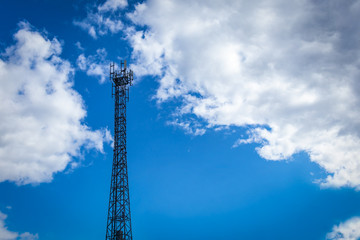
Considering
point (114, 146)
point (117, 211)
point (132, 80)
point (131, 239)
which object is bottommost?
point (131, 239)

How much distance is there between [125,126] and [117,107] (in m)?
3.99

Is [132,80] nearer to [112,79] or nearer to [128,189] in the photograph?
[112,79]

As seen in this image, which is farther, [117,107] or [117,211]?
[117,107]

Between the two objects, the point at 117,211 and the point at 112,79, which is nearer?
the point at 117,211

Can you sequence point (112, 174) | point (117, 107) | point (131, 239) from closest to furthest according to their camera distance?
point (131, 239) < point (112, 174) < point (117, 107)

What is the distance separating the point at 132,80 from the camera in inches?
2375

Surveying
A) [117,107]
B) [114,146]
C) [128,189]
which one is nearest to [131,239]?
[128,189]

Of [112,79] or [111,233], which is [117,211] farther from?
[112,79]

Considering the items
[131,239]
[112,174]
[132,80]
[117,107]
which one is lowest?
[131,239]

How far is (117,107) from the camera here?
195 ft

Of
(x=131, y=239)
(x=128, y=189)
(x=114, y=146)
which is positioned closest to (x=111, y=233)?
(x=131, y=239)

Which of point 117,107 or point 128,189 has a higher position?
point 117,107

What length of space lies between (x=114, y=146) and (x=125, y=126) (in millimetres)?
3940

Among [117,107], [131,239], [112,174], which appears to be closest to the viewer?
[131,239]
